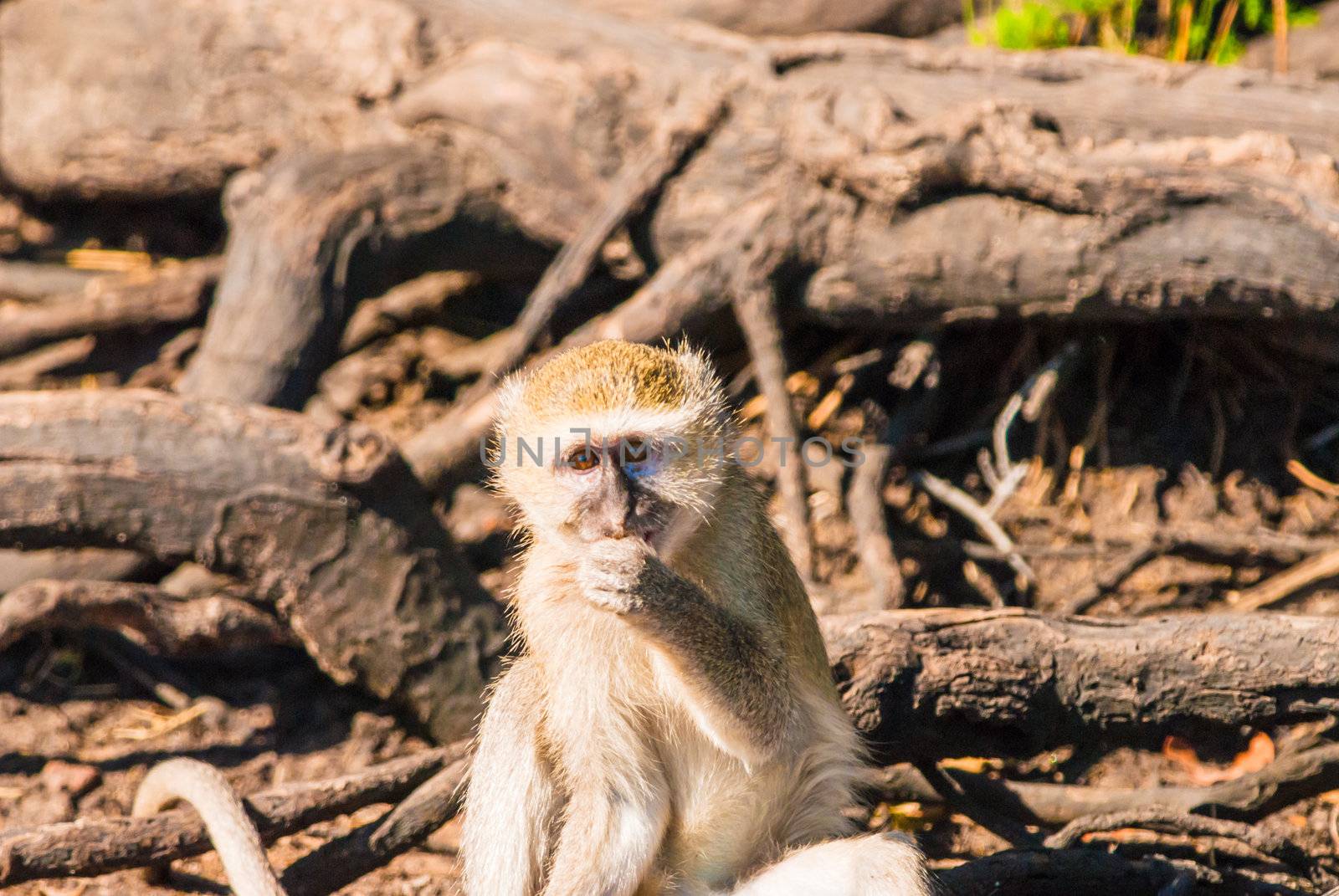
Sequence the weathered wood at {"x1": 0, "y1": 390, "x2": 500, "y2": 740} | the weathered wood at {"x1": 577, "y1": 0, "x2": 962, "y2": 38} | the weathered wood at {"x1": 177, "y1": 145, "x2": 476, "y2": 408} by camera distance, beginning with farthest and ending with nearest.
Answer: the weathered wood at {"x1": 577, "y1": 0, "x2": 962, "y2": 38} < the weathered wood at {"x1": 177, "y1": 145, "x2": 476, "y2": 408} < the weathered wood at {"x1": 0, "y1": 390, "x2": 500, "y2": 740}

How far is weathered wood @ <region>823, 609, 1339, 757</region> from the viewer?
338 cm

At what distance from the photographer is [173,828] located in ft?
11.1

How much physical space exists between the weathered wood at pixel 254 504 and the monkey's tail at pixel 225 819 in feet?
2.25

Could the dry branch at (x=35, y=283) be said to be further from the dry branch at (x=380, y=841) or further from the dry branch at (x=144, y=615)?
the dry branch at (x=380, y=841)

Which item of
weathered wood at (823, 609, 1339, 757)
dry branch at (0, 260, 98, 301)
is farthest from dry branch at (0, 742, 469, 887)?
dry branch at (0, 260, 98, 301)

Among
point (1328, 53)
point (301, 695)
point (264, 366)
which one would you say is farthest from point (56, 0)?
point (1328, 53)

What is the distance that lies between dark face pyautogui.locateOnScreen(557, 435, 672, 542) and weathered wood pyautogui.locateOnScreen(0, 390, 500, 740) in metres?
1.31

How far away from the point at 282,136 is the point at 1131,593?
4.09 meters

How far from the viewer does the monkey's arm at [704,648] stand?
8.57ft

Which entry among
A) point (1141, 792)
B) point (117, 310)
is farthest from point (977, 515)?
point (117, 310)

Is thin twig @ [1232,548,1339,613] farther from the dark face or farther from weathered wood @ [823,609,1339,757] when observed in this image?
the dark face

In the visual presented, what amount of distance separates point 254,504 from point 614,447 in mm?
1592

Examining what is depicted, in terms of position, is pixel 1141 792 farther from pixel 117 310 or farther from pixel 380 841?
pixel 117 310

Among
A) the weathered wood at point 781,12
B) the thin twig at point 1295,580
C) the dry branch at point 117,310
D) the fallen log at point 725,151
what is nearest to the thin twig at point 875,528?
the fallen log at point 725,151
